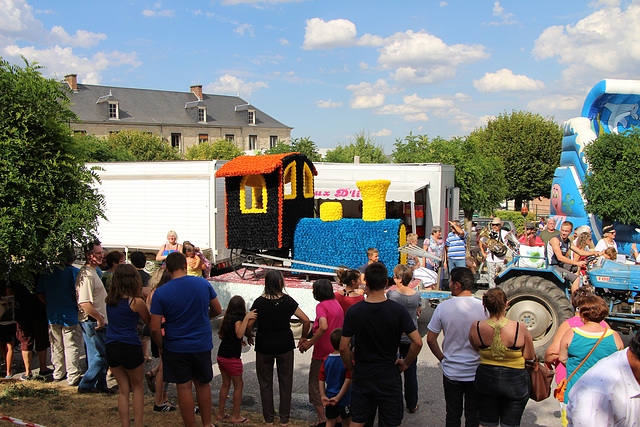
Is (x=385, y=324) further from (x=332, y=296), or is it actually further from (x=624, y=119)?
(x=624, y=119)

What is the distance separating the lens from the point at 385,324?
135 inches

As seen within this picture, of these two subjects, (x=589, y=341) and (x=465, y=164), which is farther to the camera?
(x=465, y=164)

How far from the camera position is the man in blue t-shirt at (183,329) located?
4.02m

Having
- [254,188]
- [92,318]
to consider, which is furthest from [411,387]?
[254,188]

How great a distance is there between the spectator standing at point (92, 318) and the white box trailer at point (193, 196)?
5.71 m

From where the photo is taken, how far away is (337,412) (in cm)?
418

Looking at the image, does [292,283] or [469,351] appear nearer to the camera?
[469,351]

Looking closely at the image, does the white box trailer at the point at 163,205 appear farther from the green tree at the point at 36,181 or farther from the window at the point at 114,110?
the window at the point at 114,110

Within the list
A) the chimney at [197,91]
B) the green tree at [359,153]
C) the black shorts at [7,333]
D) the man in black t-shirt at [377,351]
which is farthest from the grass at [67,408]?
the chimney at [197,91]

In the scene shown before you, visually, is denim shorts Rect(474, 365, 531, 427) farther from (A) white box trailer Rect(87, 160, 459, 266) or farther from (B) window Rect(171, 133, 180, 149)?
(B) window Rect(171, 133, 180, 149)

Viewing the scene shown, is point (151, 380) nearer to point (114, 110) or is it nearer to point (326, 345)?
point (326, 345)

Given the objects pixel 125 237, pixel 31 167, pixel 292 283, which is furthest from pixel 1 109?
pixel 125 237

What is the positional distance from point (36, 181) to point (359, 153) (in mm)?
30447

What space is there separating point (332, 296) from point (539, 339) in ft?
11.9
